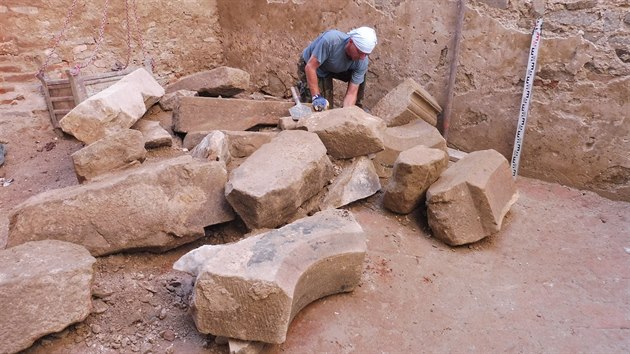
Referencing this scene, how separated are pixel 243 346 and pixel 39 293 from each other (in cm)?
99

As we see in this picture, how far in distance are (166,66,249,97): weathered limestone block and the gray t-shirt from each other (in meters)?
0.69

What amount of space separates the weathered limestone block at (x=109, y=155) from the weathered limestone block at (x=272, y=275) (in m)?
1.13

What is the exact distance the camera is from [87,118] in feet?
11.1

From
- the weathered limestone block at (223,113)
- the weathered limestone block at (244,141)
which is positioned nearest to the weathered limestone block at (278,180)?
the weathered limestone block at (244,141)

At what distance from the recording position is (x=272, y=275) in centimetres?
218

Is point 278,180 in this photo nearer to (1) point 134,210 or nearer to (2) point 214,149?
(2) point 214,149

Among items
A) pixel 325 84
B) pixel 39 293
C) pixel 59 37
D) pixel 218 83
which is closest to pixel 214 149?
pixel 218 83

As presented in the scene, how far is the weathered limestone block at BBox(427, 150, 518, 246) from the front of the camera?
3.18m

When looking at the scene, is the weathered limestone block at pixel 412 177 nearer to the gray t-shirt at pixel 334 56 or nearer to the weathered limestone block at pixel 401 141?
the weathered limestone block at pixel 401 141

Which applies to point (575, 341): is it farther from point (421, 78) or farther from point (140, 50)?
point (140, 50)

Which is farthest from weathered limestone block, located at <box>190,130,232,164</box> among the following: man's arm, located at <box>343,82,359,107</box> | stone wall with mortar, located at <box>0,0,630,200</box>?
stone wall with mortar, located at <box>0,0,630,200</box>

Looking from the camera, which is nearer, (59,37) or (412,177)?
(412,177)

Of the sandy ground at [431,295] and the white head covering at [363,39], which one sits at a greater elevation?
the white head covering at [363,39]

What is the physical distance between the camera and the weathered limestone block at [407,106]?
4223 mm
